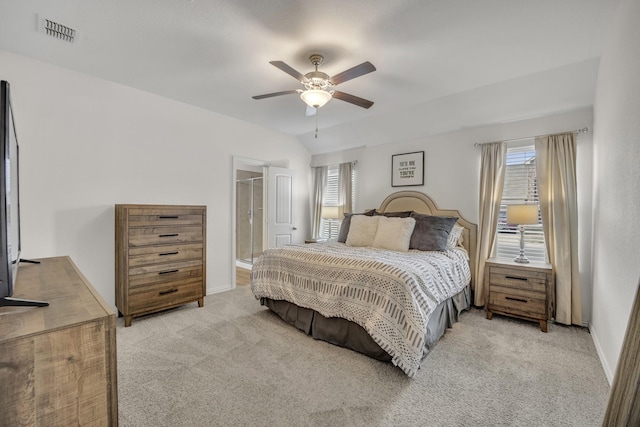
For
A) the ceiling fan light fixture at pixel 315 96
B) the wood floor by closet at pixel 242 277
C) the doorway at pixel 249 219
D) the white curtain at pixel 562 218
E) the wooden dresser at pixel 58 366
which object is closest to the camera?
the wooden dresser at pixel 58 366

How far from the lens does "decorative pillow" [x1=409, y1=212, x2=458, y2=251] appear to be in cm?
325

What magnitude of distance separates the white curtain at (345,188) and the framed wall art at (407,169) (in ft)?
2.56

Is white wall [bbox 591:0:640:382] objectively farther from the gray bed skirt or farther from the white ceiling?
the gray bed skirt

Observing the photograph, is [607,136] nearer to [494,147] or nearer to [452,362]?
[494,147]

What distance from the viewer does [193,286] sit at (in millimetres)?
3371

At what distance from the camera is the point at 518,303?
2918 millimetres

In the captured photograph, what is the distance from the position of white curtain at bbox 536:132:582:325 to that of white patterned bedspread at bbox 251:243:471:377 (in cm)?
92

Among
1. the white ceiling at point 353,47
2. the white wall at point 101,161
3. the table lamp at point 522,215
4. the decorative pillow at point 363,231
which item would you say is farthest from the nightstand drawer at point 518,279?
the white wall at point 101,161

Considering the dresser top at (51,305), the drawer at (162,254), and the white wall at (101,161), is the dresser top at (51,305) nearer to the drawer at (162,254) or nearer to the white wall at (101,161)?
the drawer at (162,254)

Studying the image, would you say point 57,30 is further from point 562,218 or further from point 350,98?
point 562,218

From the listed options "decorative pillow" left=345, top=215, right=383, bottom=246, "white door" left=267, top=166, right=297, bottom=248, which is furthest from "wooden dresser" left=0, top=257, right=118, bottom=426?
"white door" left=267, top=166, right=297, bottom=248

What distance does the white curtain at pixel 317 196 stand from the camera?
209 inches

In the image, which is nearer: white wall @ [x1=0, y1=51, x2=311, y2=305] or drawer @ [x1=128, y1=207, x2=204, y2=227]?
white wall @ [x1=0, y1=51, x2=311, y2=305]

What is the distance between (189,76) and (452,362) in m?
3.58
